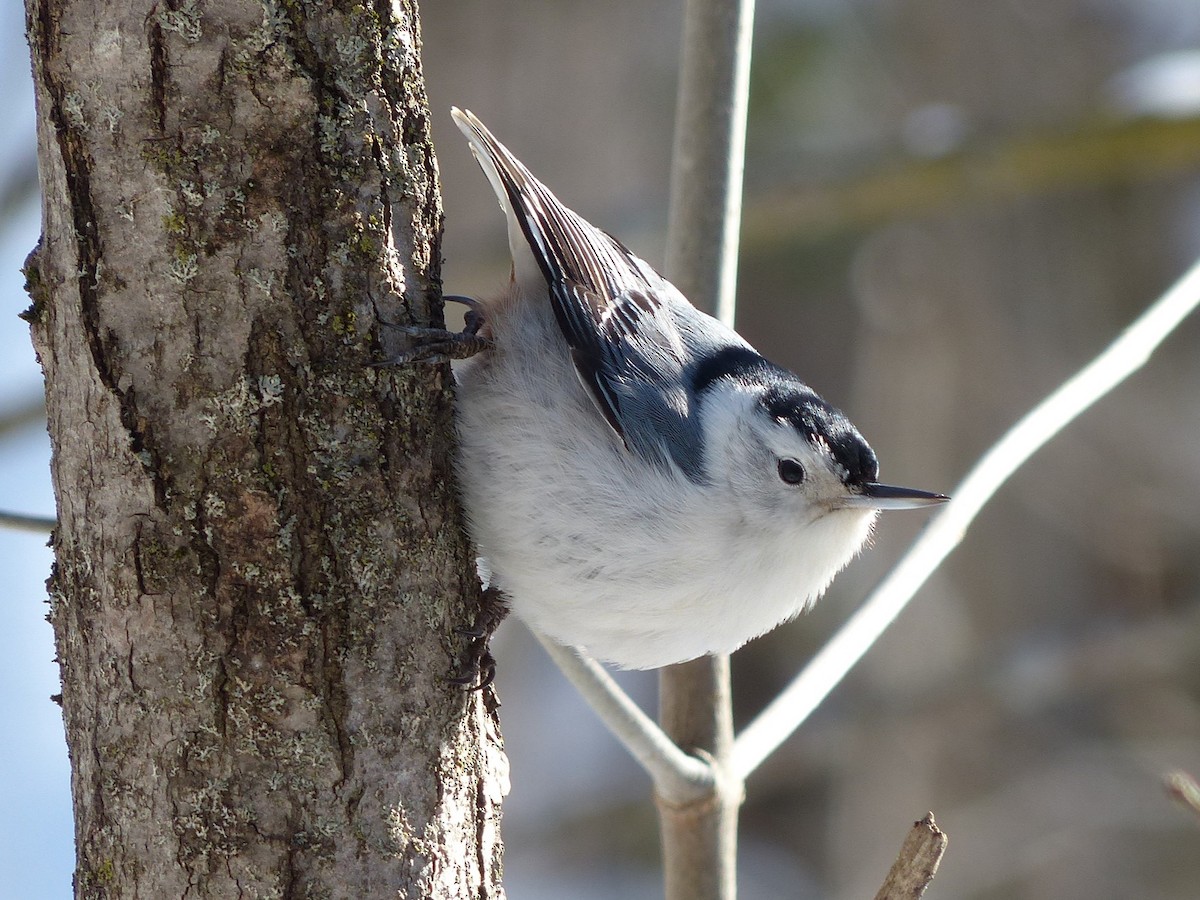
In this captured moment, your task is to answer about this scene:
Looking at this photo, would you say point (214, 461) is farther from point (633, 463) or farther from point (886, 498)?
point (886, 498)

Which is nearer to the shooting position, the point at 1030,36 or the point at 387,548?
the point at 387,548

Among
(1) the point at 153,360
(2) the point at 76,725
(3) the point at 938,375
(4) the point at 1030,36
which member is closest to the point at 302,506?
(1) the point at 153,360

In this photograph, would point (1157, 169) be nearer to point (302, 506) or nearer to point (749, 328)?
point (749, 328)

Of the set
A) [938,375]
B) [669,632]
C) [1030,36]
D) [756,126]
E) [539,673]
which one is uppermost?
[1030,36]

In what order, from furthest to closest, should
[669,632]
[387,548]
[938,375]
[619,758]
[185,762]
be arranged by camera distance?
1. [619,758]
2. [938,375]
3. [669,632]
4. [387,548]
5. [185,762]

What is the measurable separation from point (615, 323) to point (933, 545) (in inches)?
25.6

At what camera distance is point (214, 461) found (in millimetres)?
1286

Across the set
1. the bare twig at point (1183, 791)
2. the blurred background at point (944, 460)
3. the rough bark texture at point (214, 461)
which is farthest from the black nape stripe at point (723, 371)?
the blurred background at point (944, 460)

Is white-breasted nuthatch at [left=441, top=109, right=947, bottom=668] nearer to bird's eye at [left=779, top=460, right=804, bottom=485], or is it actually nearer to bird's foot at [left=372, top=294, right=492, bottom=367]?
bird's eye at [left=779, top=460, right=804, bottom=485]

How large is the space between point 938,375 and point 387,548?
161 inches

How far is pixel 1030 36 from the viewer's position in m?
5.22

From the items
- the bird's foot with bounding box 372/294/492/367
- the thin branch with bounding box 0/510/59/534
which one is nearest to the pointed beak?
the bird's foot with bounding box 372/294/492/367

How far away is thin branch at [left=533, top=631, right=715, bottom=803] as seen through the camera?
5.74ft

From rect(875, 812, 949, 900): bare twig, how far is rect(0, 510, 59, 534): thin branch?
108 cm
